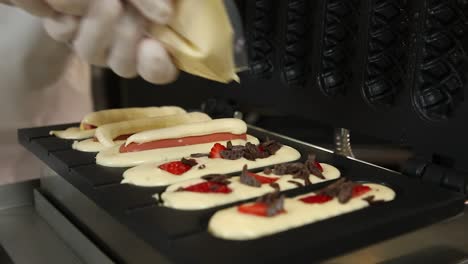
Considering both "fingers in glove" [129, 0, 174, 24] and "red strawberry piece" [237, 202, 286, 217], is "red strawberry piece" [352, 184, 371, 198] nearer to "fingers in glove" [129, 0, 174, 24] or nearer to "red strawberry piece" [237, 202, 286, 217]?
"red strawberry piece" [237, 202, 286, 217]

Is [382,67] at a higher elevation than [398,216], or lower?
higher

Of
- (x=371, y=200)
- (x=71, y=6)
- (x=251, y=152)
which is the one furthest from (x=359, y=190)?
(x=71, y=6)

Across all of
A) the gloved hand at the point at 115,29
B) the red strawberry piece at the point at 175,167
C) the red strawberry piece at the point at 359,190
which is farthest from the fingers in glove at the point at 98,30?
the red strawberry piece at the point at 359,190

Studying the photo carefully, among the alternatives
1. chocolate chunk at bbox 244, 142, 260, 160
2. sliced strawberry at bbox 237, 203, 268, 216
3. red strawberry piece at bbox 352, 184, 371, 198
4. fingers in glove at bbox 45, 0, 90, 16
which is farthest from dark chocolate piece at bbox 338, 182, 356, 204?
fingers in glove at bbox 45, 0, 90, 16

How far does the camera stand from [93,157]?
43.6 inches

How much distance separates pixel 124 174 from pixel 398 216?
47 cm

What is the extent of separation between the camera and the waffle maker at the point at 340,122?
2.39 feet

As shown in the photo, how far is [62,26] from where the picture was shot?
0.88 m

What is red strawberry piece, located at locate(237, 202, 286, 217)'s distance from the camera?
76 cm

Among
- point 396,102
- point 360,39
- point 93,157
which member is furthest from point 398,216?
point 93,157

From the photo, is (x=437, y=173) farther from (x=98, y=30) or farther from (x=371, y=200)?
(x=98, y=30)

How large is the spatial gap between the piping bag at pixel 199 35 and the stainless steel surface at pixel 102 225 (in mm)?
285

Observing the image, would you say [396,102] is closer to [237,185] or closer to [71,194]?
[237,185]

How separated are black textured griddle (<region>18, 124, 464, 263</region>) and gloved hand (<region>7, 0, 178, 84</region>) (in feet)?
0.66
